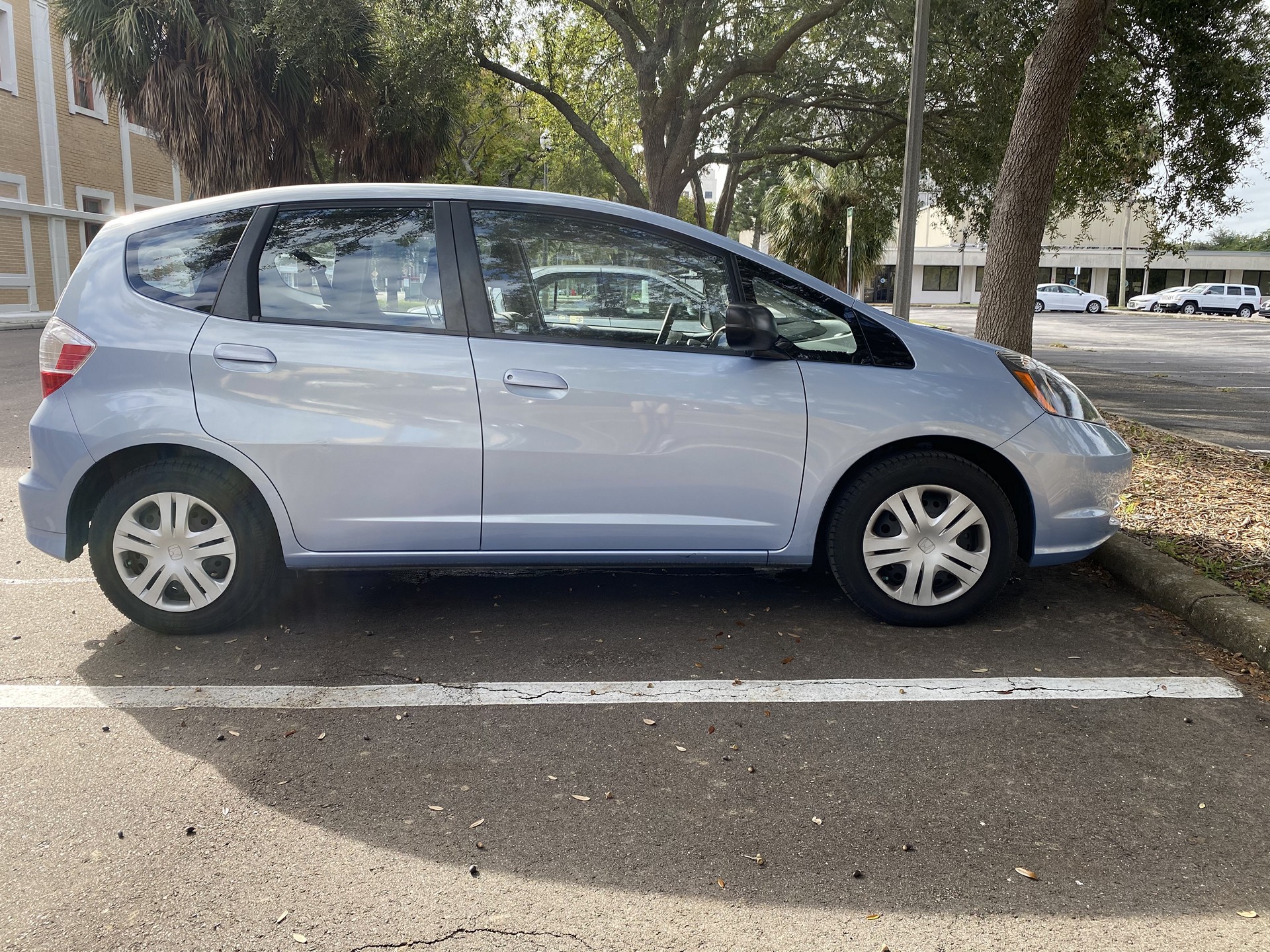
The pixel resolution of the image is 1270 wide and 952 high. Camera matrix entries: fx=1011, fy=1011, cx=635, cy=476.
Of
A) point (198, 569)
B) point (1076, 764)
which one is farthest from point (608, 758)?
point (198, 569)

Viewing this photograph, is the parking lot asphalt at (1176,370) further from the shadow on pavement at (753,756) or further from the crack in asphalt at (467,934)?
the crack in asphalt at (467,934)

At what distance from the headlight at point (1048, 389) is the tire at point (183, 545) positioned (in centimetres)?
317

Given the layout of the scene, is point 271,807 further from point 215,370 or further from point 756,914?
point 215,370

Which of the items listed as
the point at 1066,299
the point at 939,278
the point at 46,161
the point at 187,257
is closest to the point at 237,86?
the point at 46,161

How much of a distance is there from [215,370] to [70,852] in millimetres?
1930

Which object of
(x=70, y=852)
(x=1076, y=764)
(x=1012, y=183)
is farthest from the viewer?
(x=1012, y=183)

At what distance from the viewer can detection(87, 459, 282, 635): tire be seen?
13.1ft

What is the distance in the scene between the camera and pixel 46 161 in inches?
1070

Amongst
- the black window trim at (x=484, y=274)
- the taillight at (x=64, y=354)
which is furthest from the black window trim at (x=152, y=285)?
the black window trim at (x=484, y=274)

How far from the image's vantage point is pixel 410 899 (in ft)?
8.01

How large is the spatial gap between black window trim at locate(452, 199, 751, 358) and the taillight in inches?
58.1

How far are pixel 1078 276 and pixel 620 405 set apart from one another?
68531mm

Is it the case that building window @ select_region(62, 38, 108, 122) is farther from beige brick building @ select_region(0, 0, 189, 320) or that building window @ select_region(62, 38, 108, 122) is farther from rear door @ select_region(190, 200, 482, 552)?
rear door @ select_region(190, 200, 482, 552)

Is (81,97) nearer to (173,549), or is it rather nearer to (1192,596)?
(173,549)
